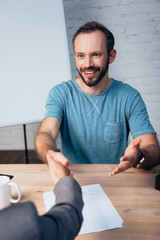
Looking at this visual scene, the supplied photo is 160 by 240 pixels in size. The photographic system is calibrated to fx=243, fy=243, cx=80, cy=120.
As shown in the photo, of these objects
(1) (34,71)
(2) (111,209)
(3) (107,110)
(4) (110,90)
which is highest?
(1) (34,71)

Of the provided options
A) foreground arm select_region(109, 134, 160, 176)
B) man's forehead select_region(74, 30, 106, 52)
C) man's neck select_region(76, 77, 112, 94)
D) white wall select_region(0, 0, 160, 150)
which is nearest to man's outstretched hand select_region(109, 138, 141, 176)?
foreground arm select_region(109, 134, 160, 176)

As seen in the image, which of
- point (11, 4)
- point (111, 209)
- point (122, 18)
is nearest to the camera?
point (111, 209)

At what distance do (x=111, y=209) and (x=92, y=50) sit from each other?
3.17 ft

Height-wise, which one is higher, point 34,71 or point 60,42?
point 60,42

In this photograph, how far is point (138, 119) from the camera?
53.6 inches

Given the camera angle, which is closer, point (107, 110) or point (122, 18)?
point (107, 110)

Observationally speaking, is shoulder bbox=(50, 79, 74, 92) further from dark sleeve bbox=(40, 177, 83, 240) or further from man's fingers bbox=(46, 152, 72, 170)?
dark sleeve bbox=(40, 177, 83, 240)

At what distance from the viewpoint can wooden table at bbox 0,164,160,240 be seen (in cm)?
62

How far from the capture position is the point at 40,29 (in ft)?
6.47

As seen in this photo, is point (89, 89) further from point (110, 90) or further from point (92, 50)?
point (92, 50)

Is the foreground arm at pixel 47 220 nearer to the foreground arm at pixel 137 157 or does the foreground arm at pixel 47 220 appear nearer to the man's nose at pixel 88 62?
the foreground arm at pixel 137 157

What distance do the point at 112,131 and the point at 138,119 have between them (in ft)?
0.55

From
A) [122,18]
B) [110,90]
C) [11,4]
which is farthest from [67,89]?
[122,18]

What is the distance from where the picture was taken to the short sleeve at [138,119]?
1311 millimetres
